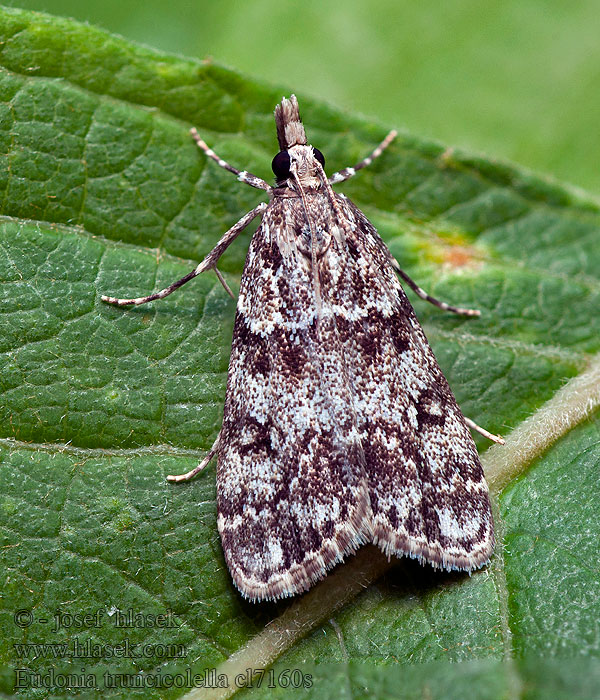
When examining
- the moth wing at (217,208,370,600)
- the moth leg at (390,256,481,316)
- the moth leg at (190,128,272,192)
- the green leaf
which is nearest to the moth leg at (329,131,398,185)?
the green leaf

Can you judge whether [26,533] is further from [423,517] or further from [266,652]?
[423,517]

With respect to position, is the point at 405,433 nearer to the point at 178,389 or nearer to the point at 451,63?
the point at 178,389

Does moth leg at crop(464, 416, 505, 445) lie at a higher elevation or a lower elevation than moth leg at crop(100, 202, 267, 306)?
higher

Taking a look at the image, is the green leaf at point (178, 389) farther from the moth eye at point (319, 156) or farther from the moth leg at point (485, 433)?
the moth eye at point (319, 156)

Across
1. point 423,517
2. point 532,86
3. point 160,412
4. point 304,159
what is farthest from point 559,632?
point 532,86

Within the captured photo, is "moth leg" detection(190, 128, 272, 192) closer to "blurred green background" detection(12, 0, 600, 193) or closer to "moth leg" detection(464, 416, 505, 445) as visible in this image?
"blurred green background" detection(12, 0, 600, 193)

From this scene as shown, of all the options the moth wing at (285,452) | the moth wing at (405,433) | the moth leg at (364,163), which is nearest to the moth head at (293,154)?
the moth leg at (364,163)

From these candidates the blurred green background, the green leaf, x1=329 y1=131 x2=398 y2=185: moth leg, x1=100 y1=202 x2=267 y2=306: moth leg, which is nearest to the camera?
the green leaf
